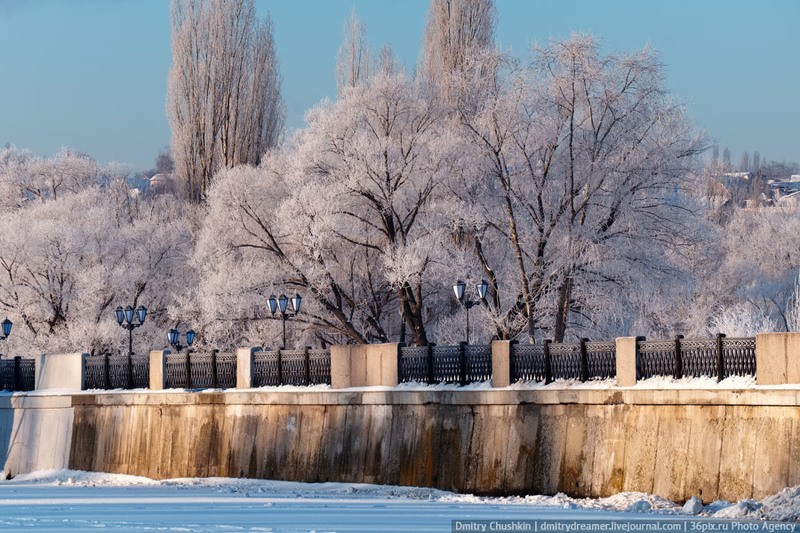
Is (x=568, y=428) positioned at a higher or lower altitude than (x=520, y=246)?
lower

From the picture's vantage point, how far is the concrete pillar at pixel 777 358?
23.1 meters

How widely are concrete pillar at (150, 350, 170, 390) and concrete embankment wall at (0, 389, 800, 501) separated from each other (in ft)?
1.17

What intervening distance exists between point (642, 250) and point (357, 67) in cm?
2531

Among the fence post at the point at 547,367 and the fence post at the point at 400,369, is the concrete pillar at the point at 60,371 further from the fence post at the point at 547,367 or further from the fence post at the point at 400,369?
the fence post at the point at 547,367

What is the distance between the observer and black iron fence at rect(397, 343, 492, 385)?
95.8 ft

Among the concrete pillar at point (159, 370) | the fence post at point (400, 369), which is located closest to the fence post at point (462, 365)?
the fence post at point (400, 369)

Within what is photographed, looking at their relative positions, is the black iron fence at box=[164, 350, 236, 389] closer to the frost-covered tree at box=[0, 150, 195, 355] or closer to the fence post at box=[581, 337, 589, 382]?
the fence post at box=[581, 337, 589, 382]

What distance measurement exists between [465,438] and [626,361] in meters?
4.35

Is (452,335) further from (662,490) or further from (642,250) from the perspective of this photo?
(662,490)

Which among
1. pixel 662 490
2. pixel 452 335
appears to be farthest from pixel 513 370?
pixel 452 335

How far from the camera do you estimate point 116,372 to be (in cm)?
3788

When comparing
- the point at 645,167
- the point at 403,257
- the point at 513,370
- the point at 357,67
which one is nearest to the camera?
the point at 513,370

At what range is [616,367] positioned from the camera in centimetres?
2641

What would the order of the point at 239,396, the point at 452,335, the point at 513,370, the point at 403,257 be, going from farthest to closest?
the point at 452,335 < the point at 403,257 < the point at 239,396 < the point at 513,370
